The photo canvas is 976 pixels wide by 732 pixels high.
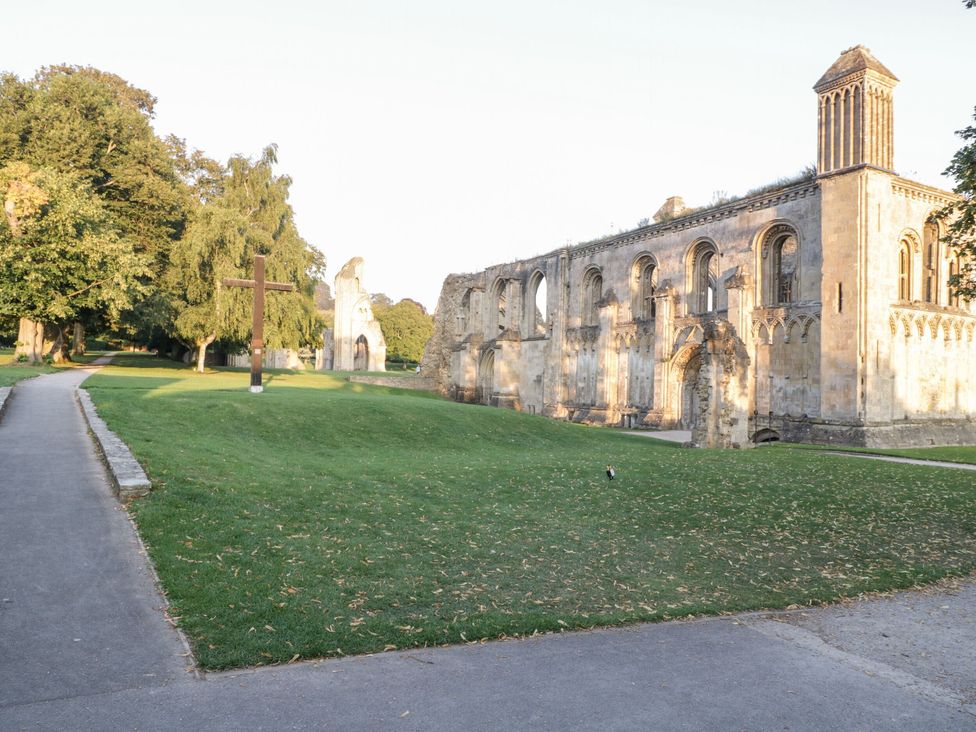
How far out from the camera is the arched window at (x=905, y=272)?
24.8 m

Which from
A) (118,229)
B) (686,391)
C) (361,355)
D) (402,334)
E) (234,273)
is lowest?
(686,391)

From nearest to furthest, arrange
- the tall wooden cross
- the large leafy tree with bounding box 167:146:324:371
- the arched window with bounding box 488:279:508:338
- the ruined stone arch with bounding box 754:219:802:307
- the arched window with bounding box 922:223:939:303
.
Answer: the tall wooden cross, the arched window with bounding box 922:223:939:303, the ruined stone arch with bounding box 754:219:802:307, the large leafy tree with bounding box 167:146:324:371, the arched window with bounding box 488:279:508:338

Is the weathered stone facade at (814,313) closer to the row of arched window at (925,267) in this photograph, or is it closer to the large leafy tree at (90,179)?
the row of arched window at (925,267)

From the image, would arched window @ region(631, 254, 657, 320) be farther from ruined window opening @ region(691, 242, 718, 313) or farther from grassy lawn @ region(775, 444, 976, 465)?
grassy lawn @ region(775, 444, 976, 465)

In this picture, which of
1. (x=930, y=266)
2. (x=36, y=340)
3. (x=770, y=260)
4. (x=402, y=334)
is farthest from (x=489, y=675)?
(x=402, y=334)

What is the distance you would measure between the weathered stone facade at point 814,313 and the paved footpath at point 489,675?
16389 millimetres

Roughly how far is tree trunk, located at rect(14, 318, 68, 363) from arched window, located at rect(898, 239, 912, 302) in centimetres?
3618

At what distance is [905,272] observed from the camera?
25.0 metres

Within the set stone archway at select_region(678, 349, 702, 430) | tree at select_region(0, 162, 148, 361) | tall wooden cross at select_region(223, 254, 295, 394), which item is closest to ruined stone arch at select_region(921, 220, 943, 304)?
stone archway at select_region(678, 349, 702, 430)

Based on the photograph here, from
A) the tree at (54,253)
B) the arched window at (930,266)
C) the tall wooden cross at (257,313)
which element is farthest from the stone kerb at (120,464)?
the arched window at (930,266)

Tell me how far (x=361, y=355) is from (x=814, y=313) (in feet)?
175

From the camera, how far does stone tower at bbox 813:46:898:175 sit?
75.3ft

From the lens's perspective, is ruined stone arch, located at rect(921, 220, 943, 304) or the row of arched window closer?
the row of arched window

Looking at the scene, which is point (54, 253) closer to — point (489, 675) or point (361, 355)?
point (489, 675)
